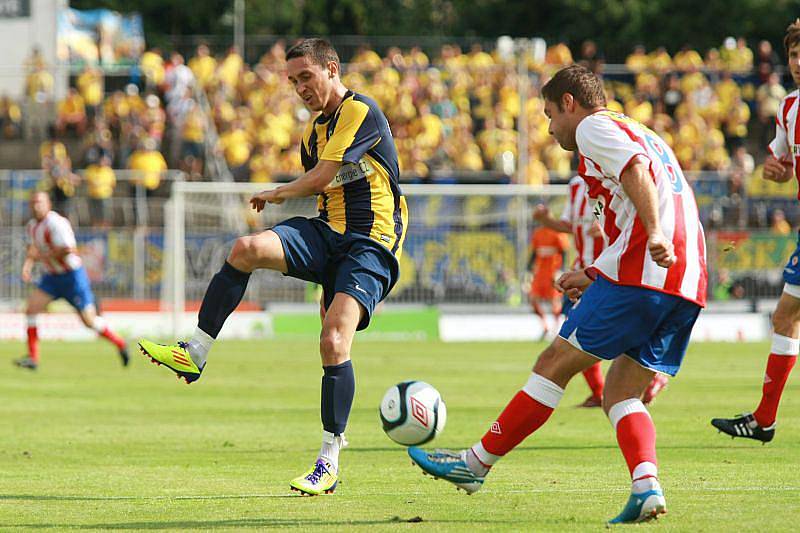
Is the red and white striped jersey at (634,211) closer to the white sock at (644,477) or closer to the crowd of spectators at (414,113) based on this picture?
the white sock at (644,477)

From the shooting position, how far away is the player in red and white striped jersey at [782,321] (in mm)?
9320

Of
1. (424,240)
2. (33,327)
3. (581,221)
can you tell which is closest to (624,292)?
(581,221)

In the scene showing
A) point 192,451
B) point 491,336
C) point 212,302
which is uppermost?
point 212,302

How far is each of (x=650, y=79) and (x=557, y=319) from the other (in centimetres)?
1072

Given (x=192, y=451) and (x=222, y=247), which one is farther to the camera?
(x=222, y=247)

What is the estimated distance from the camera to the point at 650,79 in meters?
32.9

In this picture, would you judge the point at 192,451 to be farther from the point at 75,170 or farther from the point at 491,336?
the point at 75,170

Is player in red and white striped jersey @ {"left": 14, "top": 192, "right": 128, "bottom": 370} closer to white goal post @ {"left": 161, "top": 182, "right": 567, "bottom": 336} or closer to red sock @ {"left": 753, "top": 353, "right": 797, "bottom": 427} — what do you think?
white goal post @ {"left": 161, "top": 182, "right": 567, "bottom": 336}

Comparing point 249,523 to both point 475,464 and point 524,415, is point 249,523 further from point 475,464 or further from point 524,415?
point 524,415

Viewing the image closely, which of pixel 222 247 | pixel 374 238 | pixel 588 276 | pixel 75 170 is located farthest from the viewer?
pixel 75 170

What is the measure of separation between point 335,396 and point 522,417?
1.60 m

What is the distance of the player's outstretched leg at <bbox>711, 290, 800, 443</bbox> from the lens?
936cm

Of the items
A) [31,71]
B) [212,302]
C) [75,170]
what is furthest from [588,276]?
[31,71]

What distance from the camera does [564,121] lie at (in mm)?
6594
